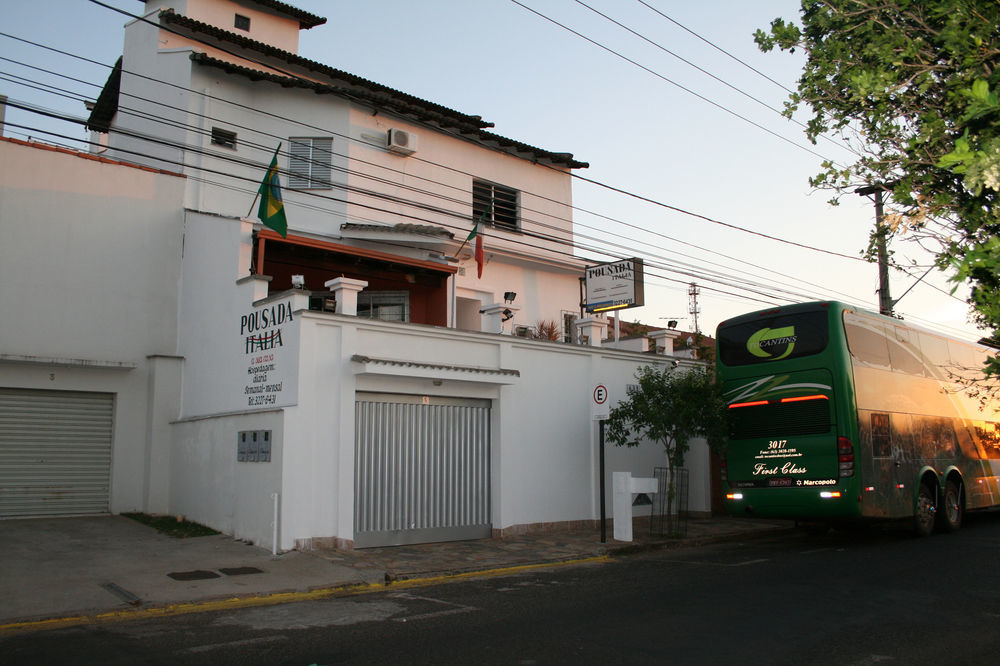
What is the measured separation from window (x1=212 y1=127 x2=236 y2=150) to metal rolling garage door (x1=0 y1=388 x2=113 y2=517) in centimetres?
709

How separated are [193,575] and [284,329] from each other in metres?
4.35

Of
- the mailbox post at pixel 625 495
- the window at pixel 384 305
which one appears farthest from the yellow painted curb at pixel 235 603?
the window at pixel 384 305

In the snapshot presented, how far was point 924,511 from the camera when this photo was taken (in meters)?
15.8

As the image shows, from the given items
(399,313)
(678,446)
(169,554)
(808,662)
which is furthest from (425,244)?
(808,662)

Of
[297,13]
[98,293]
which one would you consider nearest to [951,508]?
[98,293]

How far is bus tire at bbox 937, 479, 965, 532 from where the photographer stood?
16.4m

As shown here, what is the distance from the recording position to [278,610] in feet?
30.0

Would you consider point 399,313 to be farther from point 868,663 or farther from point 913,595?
point 868,663

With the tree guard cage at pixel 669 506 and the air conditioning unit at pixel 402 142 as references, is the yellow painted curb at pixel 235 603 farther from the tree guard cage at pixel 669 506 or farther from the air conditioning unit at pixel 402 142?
the air conditioning unit at pixel 402 142

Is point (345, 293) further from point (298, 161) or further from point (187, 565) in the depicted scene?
point (298, 161)

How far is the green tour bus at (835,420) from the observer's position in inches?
543

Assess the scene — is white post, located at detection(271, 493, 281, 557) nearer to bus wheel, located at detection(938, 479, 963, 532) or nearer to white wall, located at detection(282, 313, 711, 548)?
white wall, located at detection(282, 313, 711, 548)

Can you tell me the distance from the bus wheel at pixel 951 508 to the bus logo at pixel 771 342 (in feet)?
17.5

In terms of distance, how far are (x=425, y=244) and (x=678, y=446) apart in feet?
28.6
